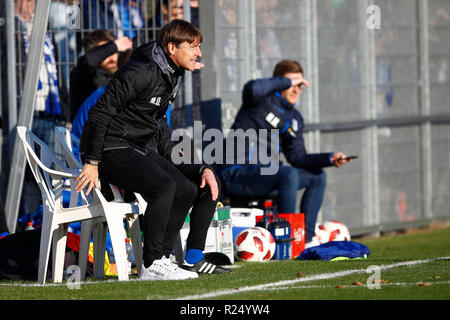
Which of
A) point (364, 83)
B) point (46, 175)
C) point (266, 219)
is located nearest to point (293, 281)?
point (46, 175)

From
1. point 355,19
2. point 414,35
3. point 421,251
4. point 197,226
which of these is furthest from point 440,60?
point 197,226

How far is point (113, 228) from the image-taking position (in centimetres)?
612

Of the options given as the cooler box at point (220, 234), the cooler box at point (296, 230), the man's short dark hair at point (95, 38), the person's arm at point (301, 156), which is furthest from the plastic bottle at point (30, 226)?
the person's arm at point (301, 156)

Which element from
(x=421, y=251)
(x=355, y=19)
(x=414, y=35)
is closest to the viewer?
(x=421, y=251)

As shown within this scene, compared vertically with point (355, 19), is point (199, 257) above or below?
below

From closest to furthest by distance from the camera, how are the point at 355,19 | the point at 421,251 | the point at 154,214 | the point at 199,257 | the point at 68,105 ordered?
the point at 154,214
the point at 199,257
the point at 421,251
the point at 68,105
the point at 355,19

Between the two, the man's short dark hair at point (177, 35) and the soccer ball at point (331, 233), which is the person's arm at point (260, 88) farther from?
the man's short dark hair at point (177, 35)

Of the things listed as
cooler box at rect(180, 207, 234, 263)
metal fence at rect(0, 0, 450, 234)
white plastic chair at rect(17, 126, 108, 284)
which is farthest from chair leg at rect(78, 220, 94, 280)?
metal fence at rect(0, 0, 450, 234)

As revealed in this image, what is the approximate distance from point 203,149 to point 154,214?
3263 millimetres

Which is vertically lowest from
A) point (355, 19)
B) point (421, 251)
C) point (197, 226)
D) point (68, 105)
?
point (421, 251)

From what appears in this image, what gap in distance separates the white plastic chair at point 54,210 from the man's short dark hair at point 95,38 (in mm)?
2349

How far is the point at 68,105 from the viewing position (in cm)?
948

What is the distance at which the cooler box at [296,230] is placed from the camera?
8422 millimetres

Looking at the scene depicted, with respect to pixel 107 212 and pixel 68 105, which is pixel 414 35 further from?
pixel 107 212
